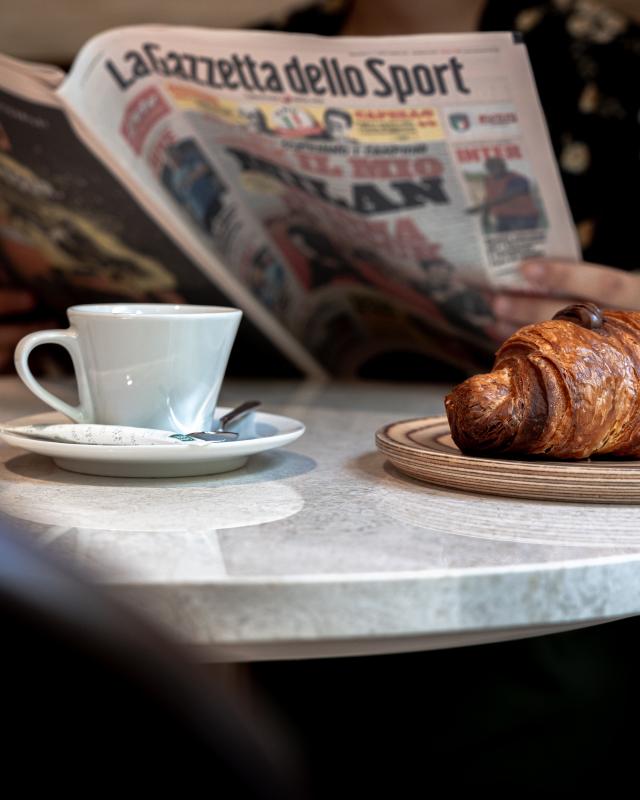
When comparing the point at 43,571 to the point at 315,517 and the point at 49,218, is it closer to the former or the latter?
the point at 315,517

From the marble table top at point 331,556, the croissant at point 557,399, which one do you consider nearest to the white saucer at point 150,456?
the marble table top at point 331,556

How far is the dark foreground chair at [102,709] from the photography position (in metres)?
A: 0.16

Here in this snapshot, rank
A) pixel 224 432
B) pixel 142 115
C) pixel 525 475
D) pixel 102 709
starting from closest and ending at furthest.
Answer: pixel 102 709, pixel 525 475, pixel 224 432, pixel 142 115

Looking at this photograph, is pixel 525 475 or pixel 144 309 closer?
pixel 525 475

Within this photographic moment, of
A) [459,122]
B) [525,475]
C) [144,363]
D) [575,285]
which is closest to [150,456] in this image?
[144,363]

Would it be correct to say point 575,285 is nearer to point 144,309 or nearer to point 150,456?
point 144,309

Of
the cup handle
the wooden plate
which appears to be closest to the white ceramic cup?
the cup handle

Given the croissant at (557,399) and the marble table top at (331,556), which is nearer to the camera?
the marble table top at (331,556)

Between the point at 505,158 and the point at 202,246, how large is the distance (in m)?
0.40

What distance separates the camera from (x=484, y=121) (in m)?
0.96

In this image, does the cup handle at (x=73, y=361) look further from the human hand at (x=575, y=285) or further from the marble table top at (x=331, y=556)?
the human hand at (x=575, y=285)

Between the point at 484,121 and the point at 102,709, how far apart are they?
894mm

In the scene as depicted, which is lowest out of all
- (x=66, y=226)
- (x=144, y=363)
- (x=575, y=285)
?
(x=575, y=285)

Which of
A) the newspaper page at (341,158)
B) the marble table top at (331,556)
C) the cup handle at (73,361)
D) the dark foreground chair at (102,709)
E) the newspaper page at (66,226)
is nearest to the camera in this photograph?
the dark foreground chair at (102,709)
